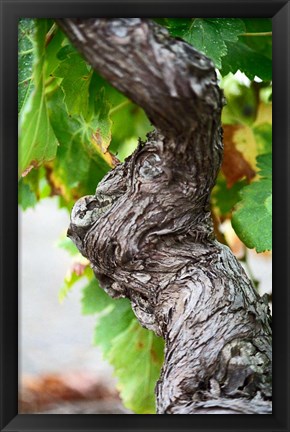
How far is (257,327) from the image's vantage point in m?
0.70

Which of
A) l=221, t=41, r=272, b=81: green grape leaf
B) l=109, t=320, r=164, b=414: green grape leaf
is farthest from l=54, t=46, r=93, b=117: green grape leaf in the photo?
l=109, t=320, r=164, b=414: green grape leaf

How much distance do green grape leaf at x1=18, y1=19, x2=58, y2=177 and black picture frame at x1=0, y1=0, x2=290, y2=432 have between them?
2cm

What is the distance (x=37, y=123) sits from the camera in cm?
77

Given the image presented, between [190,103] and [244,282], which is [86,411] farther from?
[190,103]

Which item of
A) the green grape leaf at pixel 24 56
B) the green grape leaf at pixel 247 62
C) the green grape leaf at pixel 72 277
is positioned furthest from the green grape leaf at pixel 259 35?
the green grape leaf at pixel 72 277

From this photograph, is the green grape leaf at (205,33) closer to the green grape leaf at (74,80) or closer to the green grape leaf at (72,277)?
the green grape leaf at (74,80)

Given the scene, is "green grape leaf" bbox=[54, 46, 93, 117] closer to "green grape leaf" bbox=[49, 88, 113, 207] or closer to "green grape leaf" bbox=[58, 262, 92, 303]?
"green grape leaf" bbox=[49, 88, 113, 207]

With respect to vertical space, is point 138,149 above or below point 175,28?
below

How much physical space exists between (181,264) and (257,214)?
0.12 m

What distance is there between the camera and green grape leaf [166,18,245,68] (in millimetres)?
708
